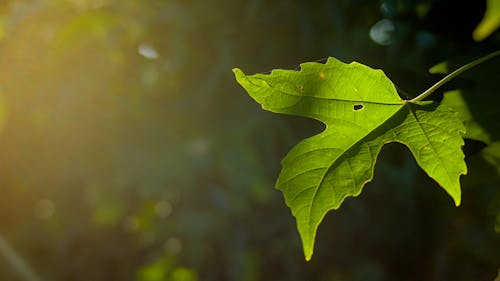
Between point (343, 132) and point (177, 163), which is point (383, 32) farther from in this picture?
point (177, 163)

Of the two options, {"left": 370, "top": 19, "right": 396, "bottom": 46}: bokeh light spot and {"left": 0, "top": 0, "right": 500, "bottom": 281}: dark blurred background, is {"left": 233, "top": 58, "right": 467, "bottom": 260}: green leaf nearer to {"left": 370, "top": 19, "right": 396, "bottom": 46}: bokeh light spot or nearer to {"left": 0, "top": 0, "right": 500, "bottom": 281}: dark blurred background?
{"left": 370, "top": 19, "right": 396, "bottom": 46}: bokeh light spot

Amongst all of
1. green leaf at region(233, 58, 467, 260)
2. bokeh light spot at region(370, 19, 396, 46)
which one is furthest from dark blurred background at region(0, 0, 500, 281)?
green leaf at region(233, 58, 467, 260)

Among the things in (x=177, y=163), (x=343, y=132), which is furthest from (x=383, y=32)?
(x=177, y=163)

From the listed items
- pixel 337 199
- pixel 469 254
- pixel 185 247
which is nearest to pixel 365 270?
pixel 469 254

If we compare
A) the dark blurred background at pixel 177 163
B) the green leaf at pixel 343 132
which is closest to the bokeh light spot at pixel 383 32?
the dark blurred background at pixel 177 163

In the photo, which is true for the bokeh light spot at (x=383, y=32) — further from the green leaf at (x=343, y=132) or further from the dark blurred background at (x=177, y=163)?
the green leaf at (x=343, y=132)

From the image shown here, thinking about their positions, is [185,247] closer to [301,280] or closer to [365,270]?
[301,280]
